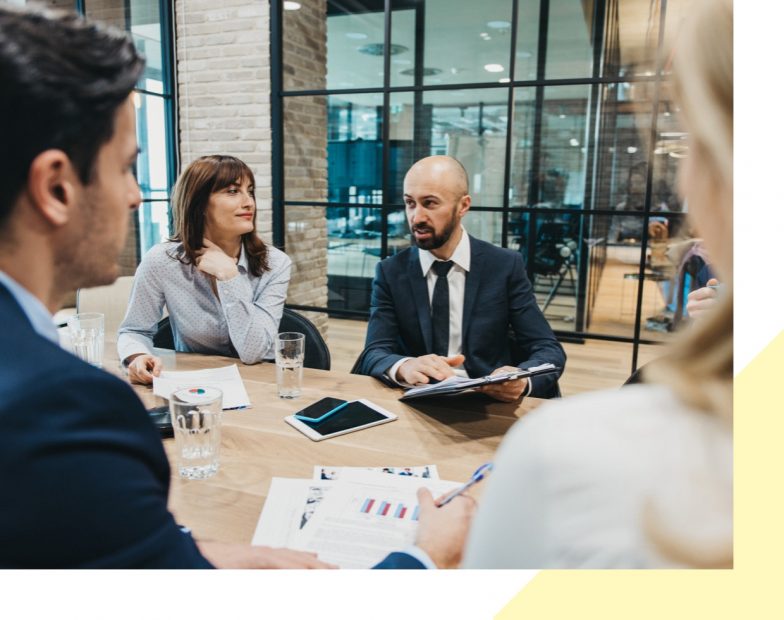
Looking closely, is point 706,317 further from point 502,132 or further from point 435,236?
point 502,132

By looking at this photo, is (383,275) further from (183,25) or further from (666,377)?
(183,25)

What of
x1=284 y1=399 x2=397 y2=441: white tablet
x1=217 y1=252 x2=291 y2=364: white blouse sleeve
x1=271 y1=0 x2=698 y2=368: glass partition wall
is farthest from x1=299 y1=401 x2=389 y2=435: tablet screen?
x1=271 y1=0 x2=698 y2=368: glass partition wall

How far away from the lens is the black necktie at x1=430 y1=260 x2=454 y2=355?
2.33m

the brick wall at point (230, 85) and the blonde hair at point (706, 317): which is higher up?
the brick wall at point (230, 85)

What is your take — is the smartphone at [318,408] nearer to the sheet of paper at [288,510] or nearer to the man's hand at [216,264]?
the sheet of paper at [288,510]

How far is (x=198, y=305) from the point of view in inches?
89.3

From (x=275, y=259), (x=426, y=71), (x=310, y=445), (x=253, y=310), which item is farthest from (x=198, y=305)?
(x=426, y=71)

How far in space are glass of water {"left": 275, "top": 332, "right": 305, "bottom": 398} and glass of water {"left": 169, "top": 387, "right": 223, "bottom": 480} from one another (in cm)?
43

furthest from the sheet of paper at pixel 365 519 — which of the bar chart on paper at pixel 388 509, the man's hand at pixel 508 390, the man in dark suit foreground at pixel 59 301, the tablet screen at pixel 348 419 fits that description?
the man's hand at pixel 508 390

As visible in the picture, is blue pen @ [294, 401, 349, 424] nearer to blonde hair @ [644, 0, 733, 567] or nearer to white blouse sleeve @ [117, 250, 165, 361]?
white blouse sleeve @ [117, 250, 165, 361]

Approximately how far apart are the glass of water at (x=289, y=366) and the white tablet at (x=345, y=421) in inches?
7.2

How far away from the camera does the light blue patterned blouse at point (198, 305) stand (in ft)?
7.06

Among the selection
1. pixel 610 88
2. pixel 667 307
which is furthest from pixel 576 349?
pixel 610 88

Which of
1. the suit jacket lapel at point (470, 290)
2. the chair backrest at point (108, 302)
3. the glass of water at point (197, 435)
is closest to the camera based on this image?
the glass of water at point (197, 435)
